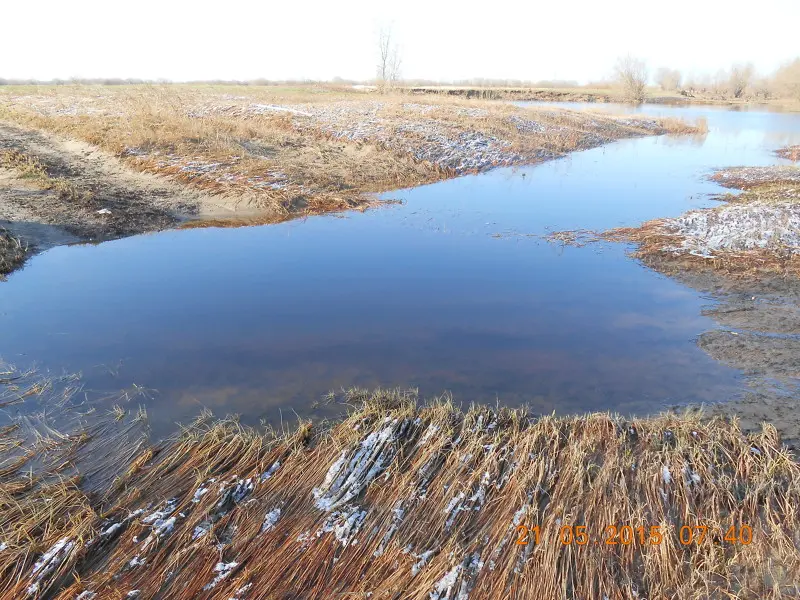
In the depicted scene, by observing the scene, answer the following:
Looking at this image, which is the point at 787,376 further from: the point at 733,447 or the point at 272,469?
the point at 272,469

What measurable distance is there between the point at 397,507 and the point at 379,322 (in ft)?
14.2

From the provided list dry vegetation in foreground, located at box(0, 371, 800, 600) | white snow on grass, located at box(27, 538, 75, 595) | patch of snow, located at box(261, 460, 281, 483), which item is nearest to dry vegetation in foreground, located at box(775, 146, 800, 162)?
A: dry vegetation in foreground, located at box(0, 371, 800, 600)

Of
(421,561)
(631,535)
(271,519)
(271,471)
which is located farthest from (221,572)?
(631,535)

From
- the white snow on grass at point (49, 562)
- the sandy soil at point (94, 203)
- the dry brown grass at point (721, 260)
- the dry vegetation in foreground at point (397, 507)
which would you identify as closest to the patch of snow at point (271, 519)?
the dry vegetation in foreground at point (397, 507)

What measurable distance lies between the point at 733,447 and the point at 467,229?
954 cm

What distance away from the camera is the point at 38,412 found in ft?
19.3

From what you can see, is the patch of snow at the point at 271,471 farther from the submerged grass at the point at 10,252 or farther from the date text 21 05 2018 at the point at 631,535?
the submerged grass at the point at 10,252

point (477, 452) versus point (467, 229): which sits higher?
point (467, 229)

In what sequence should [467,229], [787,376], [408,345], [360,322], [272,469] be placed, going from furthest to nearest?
[467,229] < [360,322] < [408,345] < [787,376] < [272,469]

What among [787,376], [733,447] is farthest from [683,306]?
[733,447]

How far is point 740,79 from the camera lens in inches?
2977

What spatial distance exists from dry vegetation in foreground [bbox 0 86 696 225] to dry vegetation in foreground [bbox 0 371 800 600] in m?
10.8

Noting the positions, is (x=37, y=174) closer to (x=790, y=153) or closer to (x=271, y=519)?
(x=271, y=519)

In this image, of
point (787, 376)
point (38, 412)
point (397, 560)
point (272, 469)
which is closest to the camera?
point (397, 560)
